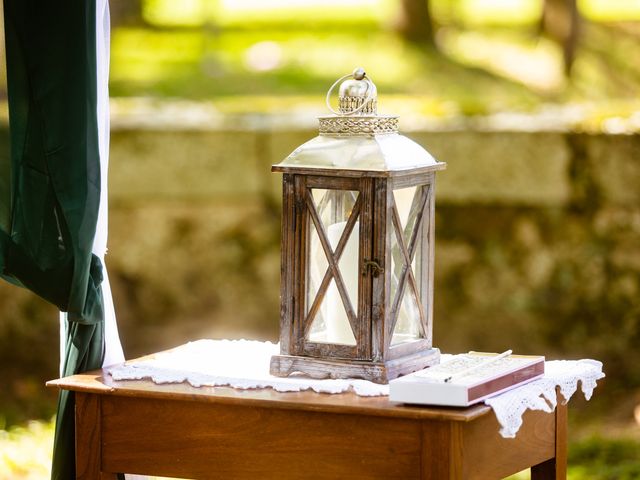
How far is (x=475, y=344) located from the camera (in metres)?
4.43

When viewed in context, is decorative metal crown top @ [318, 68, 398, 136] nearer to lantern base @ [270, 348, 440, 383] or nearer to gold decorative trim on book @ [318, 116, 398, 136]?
gold decorative trim on book @ [318, 116, 398, 136]

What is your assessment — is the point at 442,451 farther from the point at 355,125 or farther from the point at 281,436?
the point at 355,125

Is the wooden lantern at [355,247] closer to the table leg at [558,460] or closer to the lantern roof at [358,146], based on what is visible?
the lantern roof at [358,146]

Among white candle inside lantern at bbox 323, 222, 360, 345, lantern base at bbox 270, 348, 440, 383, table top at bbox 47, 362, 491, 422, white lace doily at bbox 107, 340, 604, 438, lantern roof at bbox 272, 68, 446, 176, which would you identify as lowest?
table top at bbox 47, 362, 491, 422

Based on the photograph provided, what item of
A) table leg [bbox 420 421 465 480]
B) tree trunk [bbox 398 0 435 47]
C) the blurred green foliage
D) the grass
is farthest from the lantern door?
tree trunk [bbox 398 0 435 47]

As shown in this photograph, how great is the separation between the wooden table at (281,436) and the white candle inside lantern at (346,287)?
15cm

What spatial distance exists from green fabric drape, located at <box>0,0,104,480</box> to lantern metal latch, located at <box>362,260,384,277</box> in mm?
525

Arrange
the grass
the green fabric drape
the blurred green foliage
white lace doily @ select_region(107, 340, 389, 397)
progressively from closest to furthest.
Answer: white lace doily @ select_region(107, 340, 389, 397) → the green fabric drape → the grass → the blurred green foliage

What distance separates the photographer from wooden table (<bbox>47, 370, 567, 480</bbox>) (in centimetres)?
198

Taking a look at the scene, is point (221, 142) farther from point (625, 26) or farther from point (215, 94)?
point (625, 26)

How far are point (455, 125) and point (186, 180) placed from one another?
97 centimetres

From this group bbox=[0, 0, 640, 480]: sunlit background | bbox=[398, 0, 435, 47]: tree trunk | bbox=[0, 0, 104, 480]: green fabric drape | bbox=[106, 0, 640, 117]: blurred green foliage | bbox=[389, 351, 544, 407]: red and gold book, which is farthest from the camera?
bbox=[398, 0, 435, 47]: tree trunk

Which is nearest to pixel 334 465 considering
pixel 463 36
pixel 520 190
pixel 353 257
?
pixel 353 257

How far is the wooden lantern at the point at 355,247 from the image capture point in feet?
6.95
